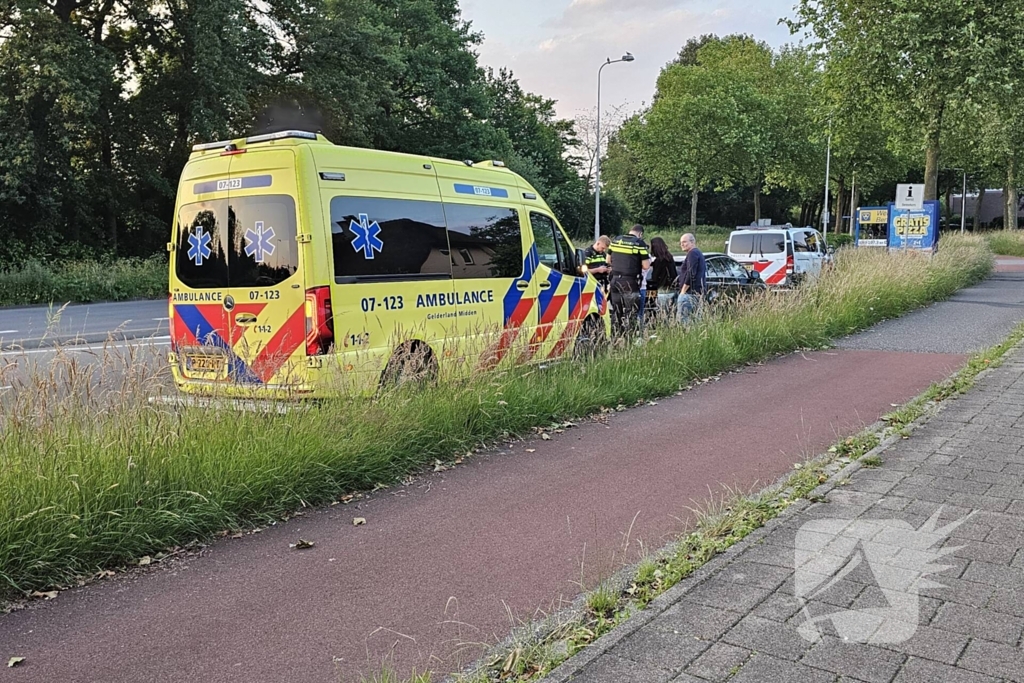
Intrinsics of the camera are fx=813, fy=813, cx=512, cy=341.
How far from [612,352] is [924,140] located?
2046 cm

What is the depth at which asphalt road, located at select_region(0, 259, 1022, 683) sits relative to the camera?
128 inches

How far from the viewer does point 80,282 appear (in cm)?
2169

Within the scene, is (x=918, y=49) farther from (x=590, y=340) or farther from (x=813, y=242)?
(x=590, y=340)

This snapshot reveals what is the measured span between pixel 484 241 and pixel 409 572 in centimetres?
476

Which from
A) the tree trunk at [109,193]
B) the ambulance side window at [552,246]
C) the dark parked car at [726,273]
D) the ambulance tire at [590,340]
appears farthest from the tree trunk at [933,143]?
the tree trunk at [109,193]

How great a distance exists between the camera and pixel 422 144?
114 ft

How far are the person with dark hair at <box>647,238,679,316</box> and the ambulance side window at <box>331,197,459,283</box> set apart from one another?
6.04 metres

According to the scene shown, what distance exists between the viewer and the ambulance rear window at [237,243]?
6469 millimetres

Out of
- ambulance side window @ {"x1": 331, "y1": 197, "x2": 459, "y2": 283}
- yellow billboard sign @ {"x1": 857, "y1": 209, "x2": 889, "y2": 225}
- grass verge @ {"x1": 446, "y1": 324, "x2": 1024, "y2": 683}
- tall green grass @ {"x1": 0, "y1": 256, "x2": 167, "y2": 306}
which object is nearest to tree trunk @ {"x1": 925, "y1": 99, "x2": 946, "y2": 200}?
Answer: yellow billboard sign @ {"x1": 857, "y1": 209, "x2": 889, "y2": 225}

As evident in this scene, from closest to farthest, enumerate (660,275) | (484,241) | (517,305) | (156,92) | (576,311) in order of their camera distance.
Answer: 1. (484,241)
2. (517,305)
3. (576,311)
4. (660,275)
5. (156,92)

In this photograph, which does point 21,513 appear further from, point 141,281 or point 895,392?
point 141,281

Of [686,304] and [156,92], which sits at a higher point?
[156,92]

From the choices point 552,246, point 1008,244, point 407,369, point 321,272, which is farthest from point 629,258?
point 1008,244

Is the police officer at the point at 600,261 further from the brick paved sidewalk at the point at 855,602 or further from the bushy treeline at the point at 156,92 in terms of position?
the bushy treeline at the point at 156,92
